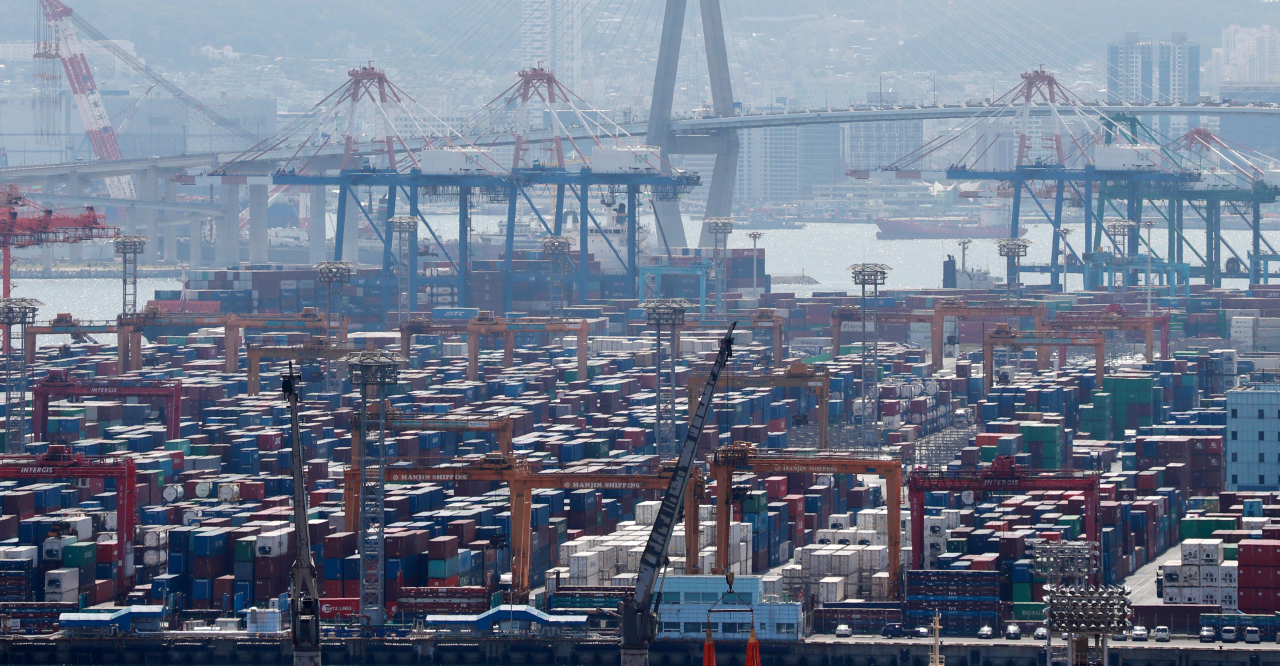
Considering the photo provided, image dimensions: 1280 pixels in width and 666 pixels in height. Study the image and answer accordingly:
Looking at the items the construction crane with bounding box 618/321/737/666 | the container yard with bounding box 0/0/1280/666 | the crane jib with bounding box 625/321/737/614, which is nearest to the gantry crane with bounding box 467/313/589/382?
the container yard with bounding box 0/0/1280/666

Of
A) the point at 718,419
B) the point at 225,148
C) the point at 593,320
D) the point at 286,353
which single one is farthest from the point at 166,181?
the point at 718,419

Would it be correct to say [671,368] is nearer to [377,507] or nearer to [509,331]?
[377,507]

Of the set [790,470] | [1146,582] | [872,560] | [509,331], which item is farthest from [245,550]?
[509,331]

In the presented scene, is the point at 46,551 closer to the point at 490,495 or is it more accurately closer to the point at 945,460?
the point at 490,495

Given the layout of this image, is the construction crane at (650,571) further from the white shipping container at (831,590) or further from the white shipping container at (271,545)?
the white shipping container at (271,545)

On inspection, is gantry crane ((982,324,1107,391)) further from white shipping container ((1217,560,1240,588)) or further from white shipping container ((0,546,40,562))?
white shipping container ((0,546,40,562))

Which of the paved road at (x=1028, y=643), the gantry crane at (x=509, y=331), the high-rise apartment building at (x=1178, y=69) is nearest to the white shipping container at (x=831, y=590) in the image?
the paved road at (x=1028, y=643)


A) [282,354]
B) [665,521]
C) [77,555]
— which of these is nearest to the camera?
[665,521]
